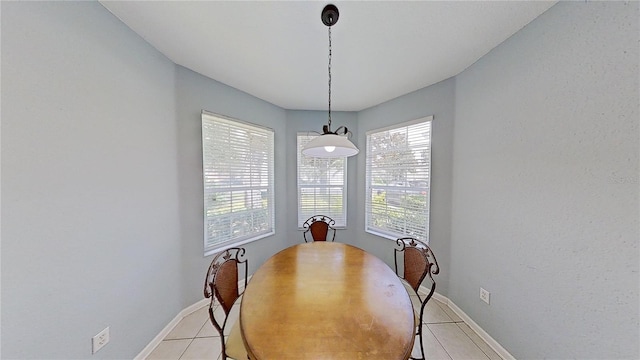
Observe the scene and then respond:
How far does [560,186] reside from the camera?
1.34m

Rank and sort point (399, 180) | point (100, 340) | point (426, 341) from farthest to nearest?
point (399, 180) → point (426, 341) → point (100, 340)

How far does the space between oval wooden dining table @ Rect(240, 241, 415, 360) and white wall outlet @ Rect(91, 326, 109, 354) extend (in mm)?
1037

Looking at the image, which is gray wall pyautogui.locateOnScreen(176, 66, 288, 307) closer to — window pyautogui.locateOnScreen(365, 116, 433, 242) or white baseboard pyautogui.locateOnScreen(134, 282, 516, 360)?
white baseboard pyautogui.locateOnScreen(134, 282, 516, 360)

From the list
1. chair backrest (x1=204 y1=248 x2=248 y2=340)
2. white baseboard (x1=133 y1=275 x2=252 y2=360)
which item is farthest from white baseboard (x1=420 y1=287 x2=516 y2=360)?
white baseboard (x1=133 y1=275 x2=252 y2=360)

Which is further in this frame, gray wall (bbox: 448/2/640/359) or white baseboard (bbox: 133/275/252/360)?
white baseboard (bbox: 133/275/252/360)

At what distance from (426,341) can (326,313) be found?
1.40m

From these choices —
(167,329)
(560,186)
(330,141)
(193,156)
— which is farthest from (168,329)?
(560,186)

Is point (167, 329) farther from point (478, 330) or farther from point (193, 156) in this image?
point (478, 330)

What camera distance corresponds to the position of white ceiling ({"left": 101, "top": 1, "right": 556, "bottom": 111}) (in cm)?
138

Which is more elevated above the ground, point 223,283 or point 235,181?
point 235,181

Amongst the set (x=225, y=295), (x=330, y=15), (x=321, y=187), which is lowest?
(x=225, y=295)

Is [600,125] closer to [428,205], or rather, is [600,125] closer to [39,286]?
[428,205]

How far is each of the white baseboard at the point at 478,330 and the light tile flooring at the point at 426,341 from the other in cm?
3

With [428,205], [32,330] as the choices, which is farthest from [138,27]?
[428,205]
